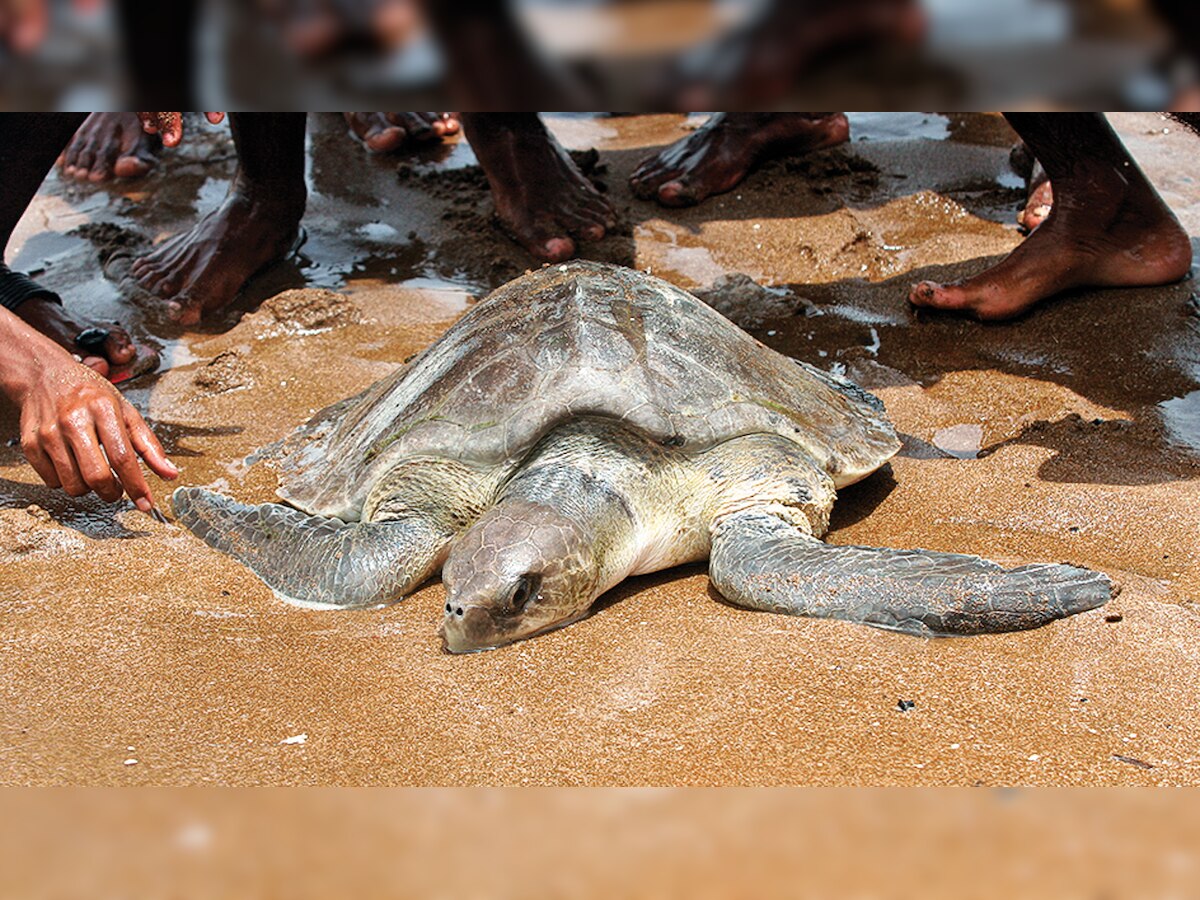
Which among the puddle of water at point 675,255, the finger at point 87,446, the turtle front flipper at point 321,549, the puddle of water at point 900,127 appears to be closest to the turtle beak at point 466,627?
the turtle front flipper at point 321,549

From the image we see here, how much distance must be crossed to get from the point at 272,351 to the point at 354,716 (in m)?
2.35

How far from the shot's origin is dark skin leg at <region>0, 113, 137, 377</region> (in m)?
3.70

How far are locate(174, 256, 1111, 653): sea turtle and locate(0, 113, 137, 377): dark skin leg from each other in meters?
1.03

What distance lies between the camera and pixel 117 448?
2334mm

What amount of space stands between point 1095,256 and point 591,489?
233 centimetres

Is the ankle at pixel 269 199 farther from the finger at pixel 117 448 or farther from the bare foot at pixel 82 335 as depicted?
the finger at pixel 117 448

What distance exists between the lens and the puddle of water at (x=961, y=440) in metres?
3.18

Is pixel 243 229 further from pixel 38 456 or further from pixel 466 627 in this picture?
pixel 466 627
